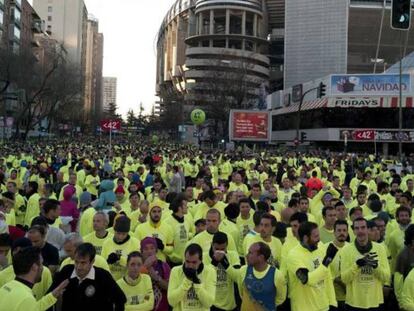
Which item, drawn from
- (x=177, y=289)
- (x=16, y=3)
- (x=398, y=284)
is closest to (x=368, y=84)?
(x=398, y=284)

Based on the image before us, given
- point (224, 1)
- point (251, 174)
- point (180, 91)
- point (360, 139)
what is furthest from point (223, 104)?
point (180, 91)

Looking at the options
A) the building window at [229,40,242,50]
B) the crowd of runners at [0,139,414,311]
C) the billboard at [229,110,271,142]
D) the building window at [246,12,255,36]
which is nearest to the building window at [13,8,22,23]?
the building window at [229,40,242,50]

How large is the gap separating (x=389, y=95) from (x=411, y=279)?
51958 mm

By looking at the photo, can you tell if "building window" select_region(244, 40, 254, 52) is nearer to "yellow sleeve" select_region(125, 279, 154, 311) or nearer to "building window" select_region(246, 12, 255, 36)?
"building window" select_region(246, 12, 255, 36)

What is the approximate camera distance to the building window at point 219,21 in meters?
121

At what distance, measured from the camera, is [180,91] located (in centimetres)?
14300

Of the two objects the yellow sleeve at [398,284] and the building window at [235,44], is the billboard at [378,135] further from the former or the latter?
the building window at [235,44]

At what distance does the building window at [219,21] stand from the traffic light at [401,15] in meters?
114

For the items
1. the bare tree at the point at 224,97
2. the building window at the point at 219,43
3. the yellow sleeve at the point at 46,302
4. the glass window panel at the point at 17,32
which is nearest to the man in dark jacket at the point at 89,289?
the yellow sleeve at the point at 46,302

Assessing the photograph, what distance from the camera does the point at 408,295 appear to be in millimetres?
5160

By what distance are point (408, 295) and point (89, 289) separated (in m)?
2.99

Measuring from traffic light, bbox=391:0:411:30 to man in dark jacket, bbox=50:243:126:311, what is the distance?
7.34 metres

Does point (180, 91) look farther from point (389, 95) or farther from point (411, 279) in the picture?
point (411, 279)

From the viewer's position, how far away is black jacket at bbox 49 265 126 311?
4527 millimetres
